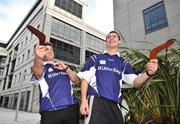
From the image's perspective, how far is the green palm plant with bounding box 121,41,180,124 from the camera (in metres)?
1.39

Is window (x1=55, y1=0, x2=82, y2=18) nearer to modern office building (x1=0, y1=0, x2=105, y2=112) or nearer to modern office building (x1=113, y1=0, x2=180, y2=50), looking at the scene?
modern office building (x1=0, y1=0, x2=105, y2=112)

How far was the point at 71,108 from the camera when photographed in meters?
1.58

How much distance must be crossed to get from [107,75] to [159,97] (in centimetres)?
50

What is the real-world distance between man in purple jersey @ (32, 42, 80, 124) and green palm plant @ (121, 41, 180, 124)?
19.6 inches

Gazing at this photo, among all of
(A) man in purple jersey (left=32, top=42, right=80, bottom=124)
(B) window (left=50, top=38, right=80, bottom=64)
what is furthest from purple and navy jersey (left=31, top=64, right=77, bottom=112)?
(B) window (left=50, top=38, right=80, bottom=64)

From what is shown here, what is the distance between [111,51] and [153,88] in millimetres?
462

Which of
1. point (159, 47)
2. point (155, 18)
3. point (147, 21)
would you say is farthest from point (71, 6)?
point (159, 47)

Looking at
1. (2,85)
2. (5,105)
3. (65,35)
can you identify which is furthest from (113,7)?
(2,85)

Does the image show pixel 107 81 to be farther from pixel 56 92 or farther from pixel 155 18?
pixel 155 18

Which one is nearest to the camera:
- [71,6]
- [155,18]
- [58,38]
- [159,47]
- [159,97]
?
[159,47]

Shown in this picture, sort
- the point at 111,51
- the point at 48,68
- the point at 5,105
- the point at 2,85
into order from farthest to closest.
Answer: the point at 2,85 → the point at 5,105 → the point at 48,68 → the point at 111,51

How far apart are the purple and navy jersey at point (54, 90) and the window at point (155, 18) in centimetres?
775

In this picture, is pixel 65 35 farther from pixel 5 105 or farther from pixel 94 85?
pixel 94 85

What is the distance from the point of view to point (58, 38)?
1962 cm
